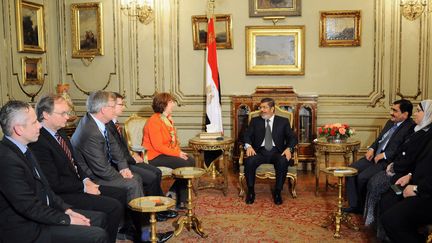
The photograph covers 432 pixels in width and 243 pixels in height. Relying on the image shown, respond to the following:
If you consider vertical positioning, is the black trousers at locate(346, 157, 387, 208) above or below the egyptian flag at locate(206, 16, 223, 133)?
below

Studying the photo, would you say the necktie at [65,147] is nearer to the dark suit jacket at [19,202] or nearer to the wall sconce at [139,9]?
the dark suit jacket at [19,202]

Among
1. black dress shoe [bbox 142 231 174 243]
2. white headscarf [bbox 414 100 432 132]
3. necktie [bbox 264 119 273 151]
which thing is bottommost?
black dress shoe [bbox 142 231 174 243]

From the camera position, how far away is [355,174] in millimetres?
4152

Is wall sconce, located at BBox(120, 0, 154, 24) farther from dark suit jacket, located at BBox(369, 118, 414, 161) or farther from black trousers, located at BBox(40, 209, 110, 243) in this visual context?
black trousers, located at BBox(40, 209, 110, 243)

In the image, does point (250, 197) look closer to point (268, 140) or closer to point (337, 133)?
point (268, 140)

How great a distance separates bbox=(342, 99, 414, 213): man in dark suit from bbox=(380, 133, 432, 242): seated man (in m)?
0.88

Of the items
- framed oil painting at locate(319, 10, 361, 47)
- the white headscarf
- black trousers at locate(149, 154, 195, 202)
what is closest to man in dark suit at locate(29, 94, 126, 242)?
black trousers at locate(149, 154, 195, 202)

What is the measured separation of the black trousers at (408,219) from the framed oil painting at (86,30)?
4.98 meters

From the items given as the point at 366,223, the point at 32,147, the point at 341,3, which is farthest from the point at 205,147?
the point at 341,3

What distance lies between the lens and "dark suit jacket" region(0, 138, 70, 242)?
8.26ft

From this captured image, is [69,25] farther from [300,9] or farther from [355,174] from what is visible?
[355,174]

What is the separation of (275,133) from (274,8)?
2.04 meters

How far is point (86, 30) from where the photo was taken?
23.0ft

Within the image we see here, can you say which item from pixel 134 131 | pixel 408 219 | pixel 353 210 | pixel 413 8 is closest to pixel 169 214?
pixel 134 131
